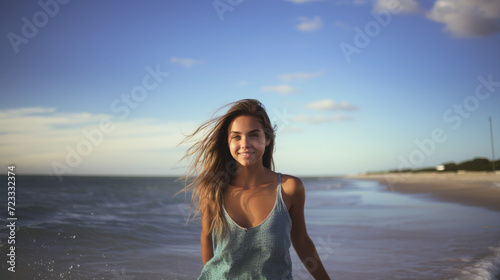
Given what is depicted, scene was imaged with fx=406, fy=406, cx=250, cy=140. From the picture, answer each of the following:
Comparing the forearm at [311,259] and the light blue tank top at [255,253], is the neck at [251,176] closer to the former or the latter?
the light blue tank top at [255,253]

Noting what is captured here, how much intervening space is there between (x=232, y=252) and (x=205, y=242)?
0.24 m

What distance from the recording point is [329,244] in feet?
25.8

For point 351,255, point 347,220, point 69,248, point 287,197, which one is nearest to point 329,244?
point 351,255

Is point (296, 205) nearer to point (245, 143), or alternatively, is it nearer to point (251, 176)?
point (251, 176)

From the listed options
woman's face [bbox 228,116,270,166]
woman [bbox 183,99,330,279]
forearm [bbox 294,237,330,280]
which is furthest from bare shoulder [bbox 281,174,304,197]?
forearm [bbox 294,237,330,280]

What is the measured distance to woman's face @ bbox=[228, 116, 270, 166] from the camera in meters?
2.45

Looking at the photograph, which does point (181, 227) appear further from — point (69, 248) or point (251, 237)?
point (251, 237)

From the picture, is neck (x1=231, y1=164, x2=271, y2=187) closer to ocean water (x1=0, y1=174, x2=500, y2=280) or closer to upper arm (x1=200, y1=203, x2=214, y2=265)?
upper arm (x1=200, y1=203, x2=214, y2=265)

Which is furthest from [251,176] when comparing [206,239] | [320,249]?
[320,249]

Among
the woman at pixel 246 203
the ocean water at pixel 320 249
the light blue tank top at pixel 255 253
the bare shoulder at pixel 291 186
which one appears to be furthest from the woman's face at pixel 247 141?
the ocean water at pixel 320 249

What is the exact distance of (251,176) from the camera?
2545 mm

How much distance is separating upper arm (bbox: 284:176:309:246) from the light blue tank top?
0.54 feet

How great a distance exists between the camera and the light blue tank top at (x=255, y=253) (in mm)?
2268

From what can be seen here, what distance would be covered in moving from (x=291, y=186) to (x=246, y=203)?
0.29 metres
